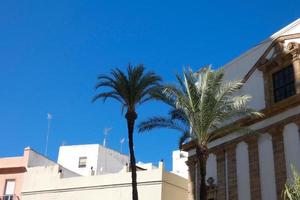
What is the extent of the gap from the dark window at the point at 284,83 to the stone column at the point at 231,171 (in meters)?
3.26

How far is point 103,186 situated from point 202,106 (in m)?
9.92

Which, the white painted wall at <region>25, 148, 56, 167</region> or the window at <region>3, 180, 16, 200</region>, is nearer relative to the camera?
the window at <region>3, 180, 16, 200</region>

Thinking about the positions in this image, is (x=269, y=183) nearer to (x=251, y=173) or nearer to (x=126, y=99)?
(x=251, y=173)

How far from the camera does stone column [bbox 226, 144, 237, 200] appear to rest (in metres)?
23.9

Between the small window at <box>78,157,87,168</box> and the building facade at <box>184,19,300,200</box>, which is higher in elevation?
the small window at <box>78,157,87,168</box>

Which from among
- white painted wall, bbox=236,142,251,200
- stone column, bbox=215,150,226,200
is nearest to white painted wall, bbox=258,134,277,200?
white painted wall, bbox=236,142,251,200

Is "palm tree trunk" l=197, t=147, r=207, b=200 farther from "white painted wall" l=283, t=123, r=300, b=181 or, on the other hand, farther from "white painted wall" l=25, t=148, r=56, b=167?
"white painted wall" l=25, t=148, r=56, b=167

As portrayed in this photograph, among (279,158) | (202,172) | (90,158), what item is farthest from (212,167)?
(90,158)

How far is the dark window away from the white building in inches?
982

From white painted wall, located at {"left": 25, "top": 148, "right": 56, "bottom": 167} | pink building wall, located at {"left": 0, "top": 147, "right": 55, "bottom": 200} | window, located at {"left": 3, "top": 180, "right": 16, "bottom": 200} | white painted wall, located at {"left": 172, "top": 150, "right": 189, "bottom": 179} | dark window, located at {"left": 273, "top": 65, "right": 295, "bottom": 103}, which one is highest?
white painted wall, located at {"left": 172, "top": 150, "right": 189, "bottom": 179}

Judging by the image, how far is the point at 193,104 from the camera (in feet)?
68.7

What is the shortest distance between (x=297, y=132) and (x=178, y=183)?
817 cm

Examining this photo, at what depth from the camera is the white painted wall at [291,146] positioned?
2122cm

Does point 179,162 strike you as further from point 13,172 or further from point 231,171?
point 231,171
